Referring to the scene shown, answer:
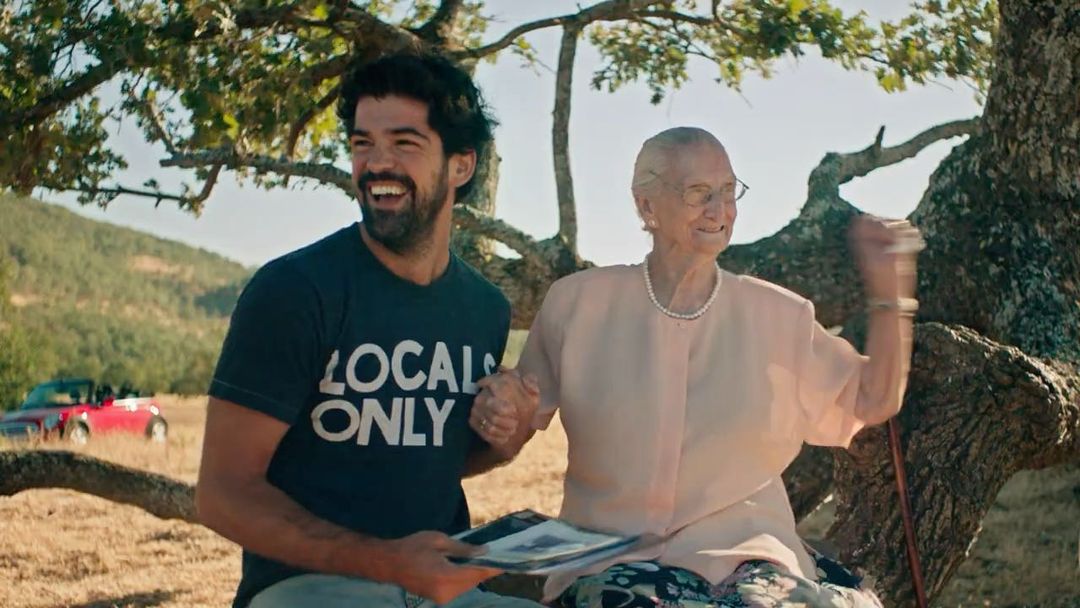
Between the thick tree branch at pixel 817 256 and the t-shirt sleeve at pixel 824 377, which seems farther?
the thick tree branch at pixel 817 256

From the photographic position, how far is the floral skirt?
3.01 meters

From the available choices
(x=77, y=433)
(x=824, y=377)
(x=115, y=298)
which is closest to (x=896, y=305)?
(x=824, y=377)

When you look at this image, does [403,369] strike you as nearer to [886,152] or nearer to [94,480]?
[94,480]

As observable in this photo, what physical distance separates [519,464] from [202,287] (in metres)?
88.3

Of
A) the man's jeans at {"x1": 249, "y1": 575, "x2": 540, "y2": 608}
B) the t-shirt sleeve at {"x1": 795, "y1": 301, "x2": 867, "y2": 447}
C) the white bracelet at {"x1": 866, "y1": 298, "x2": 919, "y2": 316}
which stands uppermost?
the white bracelet at {"x1": 866, "y1": 298, "x2": 919, "y2": 316}

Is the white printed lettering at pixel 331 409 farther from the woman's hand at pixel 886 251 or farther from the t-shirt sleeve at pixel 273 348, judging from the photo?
the woman's hand at pixel 886 251

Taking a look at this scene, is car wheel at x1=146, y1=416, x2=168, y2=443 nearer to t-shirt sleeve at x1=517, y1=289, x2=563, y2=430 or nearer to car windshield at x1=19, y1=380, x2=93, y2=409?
car windshield at x1=19, y1=380, x2=93, y2=409

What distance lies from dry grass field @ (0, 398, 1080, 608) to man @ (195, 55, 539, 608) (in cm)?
504

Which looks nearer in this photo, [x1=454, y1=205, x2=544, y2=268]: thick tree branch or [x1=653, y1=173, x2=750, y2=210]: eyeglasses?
[x1=653, y1=173, x2=750, y2=210]: eyeglasses

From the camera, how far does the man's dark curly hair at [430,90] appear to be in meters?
3.28

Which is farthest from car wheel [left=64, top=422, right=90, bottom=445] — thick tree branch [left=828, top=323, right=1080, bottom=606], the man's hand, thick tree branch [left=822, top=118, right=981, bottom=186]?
the man's hand

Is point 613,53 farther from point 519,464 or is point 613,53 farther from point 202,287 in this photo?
point 202,287

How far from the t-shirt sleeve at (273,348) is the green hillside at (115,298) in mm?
45760

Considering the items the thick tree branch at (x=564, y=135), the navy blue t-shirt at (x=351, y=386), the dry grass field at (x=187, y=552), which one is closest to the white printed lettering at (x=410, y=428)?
the navy blue t-shirt at (x=351, y=386)
